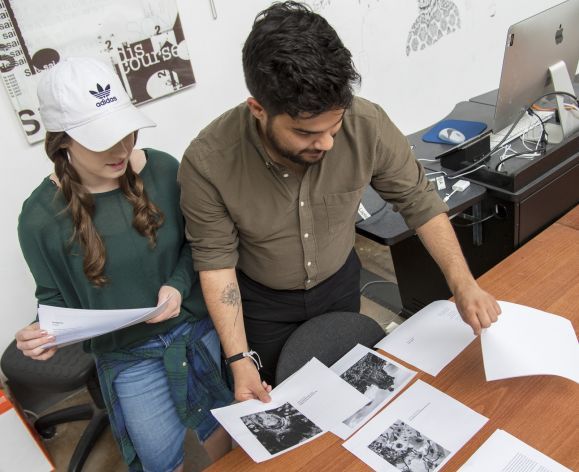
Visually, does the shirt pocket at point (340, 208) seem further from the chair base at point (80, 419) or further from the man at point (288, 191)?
the chair base at point (80, 419)

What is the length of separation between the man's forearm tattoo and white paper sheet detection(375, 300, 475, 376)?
1.30 ft

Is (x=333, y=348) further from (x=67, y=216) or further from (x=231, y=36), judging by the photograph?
(x=231, y=36)

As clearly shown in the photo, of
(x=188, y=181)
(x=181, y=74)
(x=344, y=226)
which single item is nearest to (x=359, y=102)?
(x=344, y=226)

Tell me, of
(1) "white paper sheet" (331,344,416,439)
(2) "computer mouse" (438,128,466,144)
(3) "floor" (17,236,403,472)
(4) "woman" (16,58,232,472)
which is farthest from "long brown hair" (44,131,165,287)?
(2) "computer mouse" (438,128,466,144)

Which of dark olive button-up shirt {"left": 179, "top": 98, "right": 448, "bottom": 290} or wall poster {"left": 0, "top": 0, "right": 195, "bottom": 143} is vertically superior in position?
wall poster {"left": 0, "top": 0, "right": 195, "bottom": 143}

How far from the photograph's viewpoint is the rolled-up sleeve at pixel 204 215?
4.12ft

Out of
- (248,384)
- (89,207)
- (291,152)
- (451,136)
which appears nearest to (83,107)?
(89,207)

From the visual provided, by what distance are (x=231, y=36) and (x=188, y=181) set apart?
132cm

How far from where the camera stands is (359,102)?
132 cm

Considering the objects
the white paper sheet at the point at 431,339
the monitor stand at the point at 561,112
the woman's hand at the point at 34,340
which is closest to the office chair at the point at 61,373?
the woman's hand at the point at 34,340

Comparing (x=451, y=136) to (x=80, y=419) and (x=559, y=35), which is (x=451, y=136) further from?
(x=80, y=419)

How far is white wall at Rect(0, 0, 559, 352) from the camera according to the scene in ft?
6.59

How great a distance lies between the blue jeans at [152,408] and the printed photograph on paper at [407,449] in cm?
63

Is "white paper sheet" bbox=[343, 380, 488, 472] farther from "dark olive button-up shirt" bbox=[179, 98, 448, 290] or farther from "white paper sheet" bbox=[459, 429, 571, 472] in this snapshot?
"dark olive button-up shirt" bbox=[179, 98, 448, 290]
